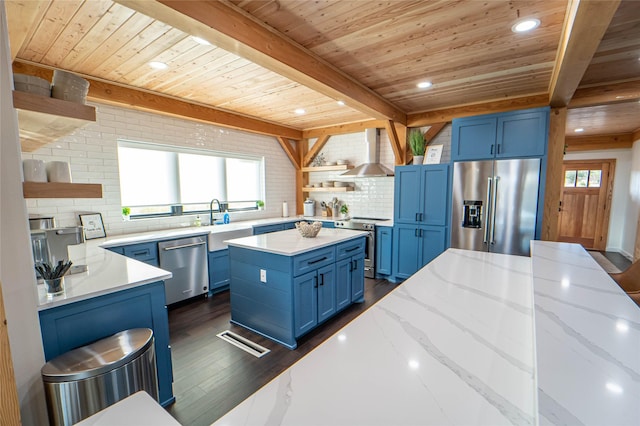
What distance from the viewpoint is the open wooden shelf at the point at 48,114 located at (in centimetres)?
119

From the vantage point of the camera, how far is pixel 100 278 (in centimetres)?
174

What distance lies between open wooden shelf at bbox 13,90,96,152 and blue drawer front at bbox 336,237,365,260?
2.27m

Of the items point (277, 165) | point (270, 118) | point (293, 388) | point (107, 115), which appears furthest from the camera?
point (277, 165)

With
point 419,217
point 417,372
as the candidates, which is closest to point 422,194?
point 419,217

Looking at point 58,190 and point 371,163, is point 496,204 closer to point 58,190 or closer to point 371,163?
point 371,163

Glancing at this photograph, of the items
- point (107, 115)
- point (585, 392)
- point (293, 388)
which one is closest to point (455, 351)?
point (585, 392)

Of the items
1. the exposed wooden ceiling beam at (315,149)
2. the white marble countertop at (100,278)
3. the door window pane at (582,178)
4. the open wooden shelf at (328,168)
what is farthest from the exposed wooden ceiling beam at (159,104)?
the door window pane at (582,178)

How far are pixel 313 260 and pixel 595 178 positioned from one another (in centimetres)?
751

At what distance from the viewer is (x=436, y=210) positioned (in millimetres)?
4035

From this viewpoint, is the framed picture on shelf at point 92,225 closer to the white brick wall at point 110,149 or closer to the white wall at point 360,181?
the white brick wall at point 110,149

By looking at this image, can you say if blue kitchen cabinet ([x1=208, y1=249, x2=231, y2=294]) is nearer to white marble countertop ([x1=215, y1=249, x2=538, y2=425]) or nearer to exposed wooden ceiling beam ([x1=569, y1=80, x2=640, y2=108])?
white marble countertop ([x1=215, y1=249, x2=538, y2=425])

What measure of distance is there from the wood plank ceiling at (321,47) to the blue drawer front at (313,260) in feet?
5.19

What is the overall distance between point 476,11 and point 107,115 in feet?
12.7

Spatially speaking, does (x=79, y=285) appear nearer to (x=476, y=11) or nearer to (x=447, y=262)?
(x=447, y=262)
